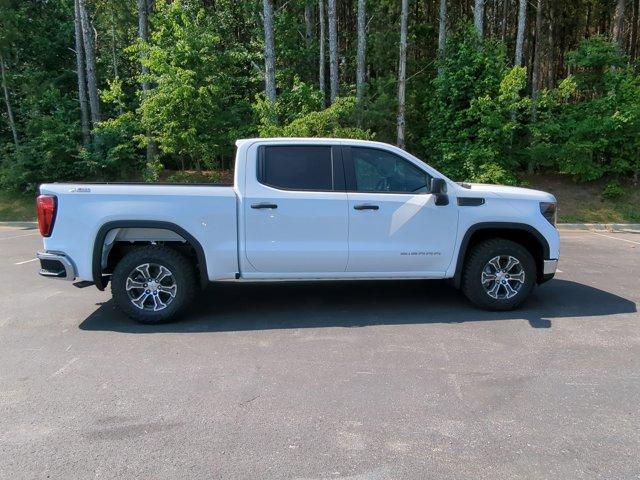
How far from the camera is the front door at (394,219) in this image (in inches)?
222

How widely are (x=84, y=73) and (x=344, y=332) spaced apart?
74.5 feet

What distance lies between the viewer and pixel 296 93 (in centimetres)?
1744

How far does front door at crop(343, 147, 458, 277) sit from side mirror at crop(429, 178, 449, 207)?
67 mm

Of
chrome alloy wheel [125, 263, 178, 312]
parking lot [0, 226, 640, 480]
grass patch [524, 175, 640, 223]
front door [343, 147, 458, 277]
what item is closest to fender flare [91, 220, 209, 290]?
chrome alloy wheel [125, 263, 178, 312]

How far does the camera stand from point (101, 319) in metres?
5.81

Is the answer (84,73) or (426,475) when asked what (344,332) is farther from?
(84,73)

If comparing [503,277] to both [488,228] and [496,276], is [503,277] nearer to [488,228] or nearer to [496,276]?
[496,276]

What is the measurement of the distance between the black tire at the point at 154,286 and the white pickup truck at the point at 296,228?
11 millimetres

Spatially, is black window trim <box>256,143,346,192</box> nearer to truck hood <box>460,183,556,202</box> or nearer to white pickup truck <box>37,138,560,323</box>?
white pickup truck <box>37,138,560,323</box>

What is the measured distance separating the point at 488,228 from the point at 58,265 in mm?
4844

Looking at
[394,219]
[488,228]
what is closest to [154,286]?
[394,219]

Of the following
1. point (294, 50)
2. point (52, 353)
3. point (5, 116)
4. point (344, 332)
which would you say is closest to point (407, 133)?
point (294, 50)

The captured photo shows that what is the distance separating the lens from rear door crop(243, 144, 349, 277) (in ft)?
18.0

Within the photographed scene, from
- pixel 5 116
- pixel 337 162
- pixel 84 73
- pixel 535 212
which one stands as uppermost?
pixel 84 73
